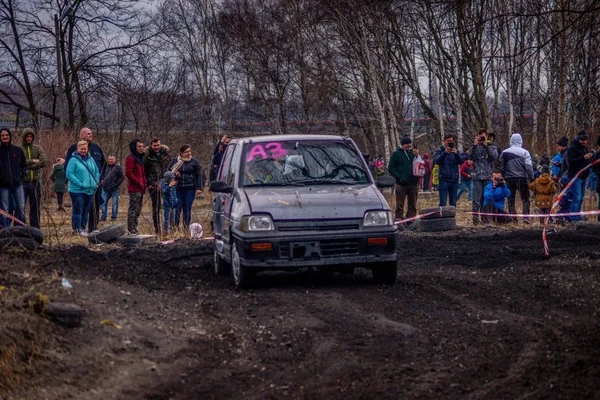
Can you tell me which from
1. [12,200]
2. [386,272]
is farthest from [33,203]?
[386,272]

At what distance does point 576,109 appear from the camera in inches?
1346

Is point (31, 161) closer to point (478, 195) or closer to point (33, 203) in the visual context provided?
point (33, 203)

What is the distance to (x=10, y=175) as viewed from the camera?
15.7 m

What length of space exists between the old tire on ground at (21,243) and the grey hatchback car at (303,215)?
2.46 meters

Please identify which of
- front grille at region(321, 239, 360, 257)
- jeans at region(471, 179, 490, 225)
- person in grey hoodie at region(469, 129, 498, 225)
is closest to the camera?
front grille at region(321, 239, 360, 257)

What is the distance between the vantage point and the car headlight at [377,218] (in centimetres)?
1042

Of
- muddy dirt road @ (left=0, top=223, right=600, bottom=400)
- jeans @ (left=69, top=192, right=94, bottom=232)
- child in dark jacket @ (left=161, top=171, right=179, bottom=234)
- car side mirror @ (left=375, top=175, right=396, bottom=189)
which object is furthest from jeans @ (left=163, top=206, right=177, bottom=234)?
car side mirror @ (left=375, top=175, right=396, bottom=189)

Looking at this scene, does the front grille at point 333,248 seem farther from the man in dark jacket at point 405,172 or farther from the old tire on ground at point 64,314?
the man in dark jacket at point 405,172

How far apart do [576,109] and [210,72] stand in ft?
86.7

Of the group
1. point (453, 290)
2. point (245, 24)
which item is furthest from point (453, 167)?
point (245, 24)

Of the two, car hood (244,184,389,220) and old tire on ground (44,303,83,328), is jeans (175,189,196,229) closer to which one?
car hood (244,184,389,220)

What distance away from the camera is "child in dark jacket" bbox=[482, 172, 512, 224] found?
18.9 metres

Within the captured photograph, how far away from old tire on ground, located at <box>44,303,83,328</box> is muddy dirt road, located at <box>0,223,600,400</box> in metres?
0.10

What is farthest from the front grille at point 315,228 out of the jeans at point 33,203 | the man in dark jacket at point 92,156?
the man in dark jacket at point 92,156
